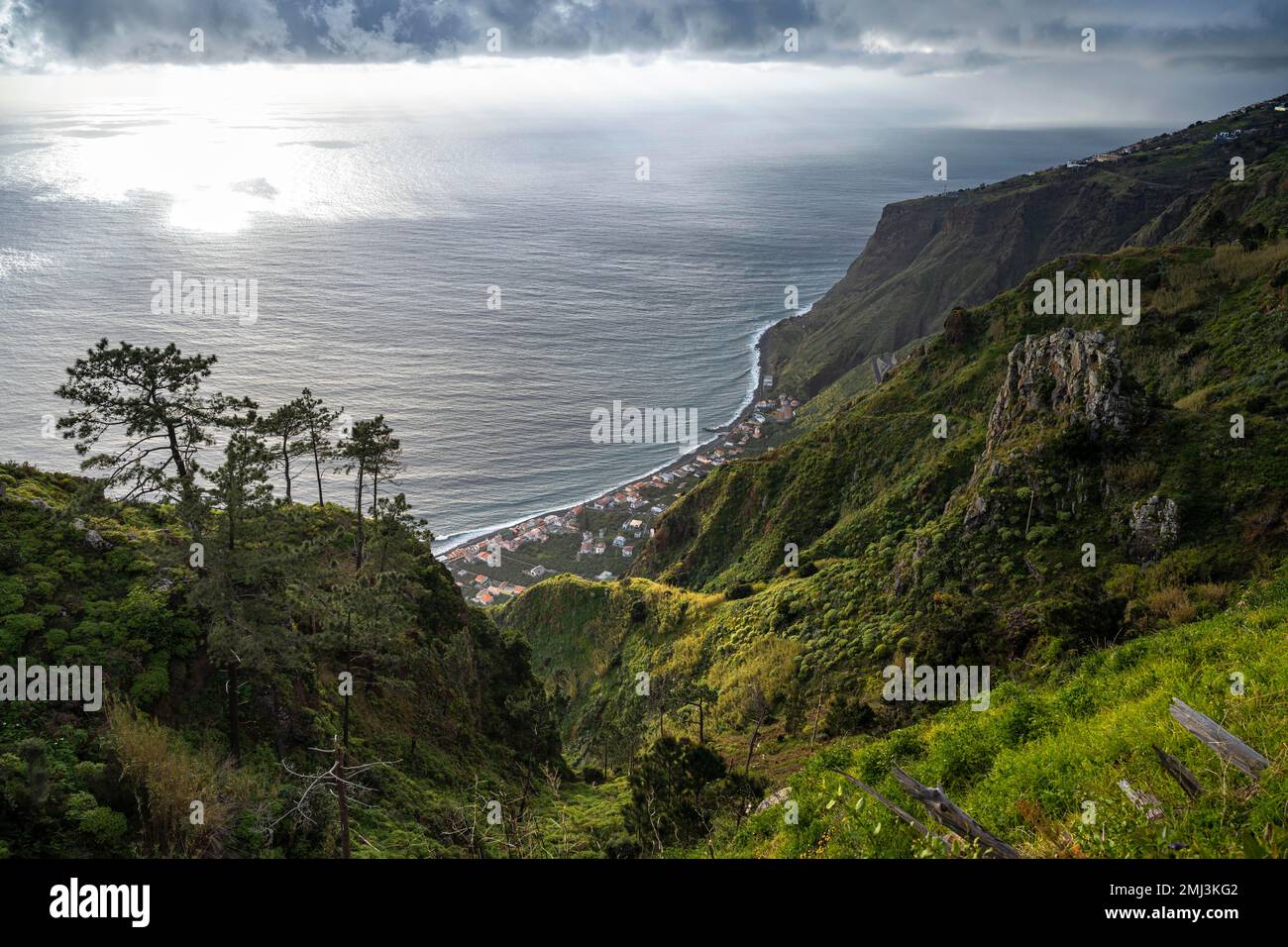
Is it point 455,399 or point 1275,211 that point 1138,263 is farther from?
point 455,399

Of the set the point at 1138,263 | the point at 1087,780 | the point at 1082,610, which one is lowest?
the point at 1082,610

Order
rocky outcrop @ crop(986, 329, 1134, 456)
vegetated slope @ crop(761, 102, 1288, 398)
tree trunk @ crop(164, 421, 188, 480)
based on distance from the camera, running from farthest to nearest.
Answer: vegetated slope @ crop(761, 102, 1288, 398) → rocky outcrop @ crop(986, 329, 1134, 456) → tree trunk @ crop(164, 421, 188, 480)

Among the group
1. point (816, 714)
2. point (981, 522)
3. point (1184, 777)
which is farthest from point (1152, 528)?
point (1184, 777)

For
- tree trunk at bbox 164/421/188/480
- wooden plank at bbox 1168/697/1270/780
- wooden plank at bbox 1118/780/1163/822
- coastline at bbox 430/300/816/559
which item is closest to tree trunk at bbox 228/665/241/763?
tree trunk at bbox 164/421/188/480

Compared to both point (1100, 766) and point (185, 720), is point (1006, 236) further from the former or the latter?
point (185, 720)

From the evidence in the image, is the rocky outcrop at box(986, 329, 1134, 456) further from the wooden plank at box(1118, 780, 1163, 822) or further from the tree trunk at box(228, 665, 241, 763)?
the tree trunk at box(228, 665, 241, 763)
